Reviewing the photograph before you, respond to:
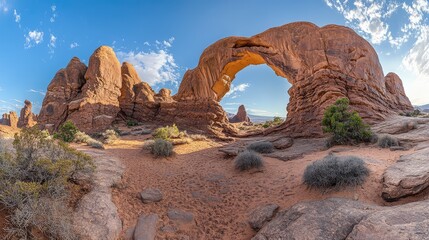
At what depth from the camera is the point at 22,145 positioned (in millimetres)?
5473

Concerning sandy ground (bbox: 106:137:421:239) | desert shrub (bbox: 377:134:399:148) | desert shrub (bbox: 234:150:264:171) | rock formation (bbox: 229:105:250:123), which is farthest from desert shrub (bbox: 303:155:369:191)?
rock formation (bbox: 229:105:250:123)

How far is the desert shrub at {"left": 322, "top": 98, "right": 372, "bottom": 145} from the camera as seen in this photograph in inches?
434

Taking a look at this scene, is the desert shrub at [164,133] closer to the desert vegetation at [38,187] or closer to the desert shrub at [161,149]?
the desert shrub at [161,149]

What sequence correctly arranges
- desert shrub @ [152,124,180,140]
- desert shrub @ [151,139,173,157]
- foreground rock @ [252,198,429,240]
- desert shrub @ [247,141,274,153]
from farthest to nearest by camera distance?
desert shrub @ [152,124,180,140], desert shrub @ [247,141,274,153], desert shrub @ [151,139,173,157], foreground rock @ [252,198,429,240]

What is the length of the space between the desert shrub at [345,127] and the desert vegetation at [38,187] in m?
11.1

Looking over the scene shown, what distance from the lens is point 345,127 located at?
1143cm

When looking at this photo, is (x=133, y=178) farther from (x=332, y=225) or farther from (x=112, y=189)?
(x=332, y=225)

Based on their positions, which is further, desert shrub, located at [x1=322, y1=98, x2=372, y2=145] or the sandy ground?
desert shrub, located at [x1=322, y1=98, x2=372, y2=145]

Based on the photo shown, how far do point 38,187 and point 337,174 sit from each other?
6.71 meters

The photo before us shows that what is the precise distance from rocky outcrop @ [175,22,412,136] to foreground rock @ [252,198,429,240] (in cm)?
1196

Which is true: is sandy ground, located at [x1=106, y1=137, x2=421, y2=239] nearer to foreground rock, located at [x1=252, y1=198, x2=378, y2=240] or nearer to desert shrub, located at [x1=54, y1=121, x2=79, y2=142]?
foreground rock, located at [x1=252, y1=198, x2=378, y2=240]

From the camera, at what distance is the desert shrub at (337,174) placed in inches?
221

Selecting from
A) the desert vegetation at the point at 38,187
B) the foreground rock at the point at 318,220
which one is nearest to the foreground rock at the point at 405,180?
the foreground rock at the point at 318,220

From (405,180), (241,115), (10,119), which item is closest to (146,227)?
(405,180)
